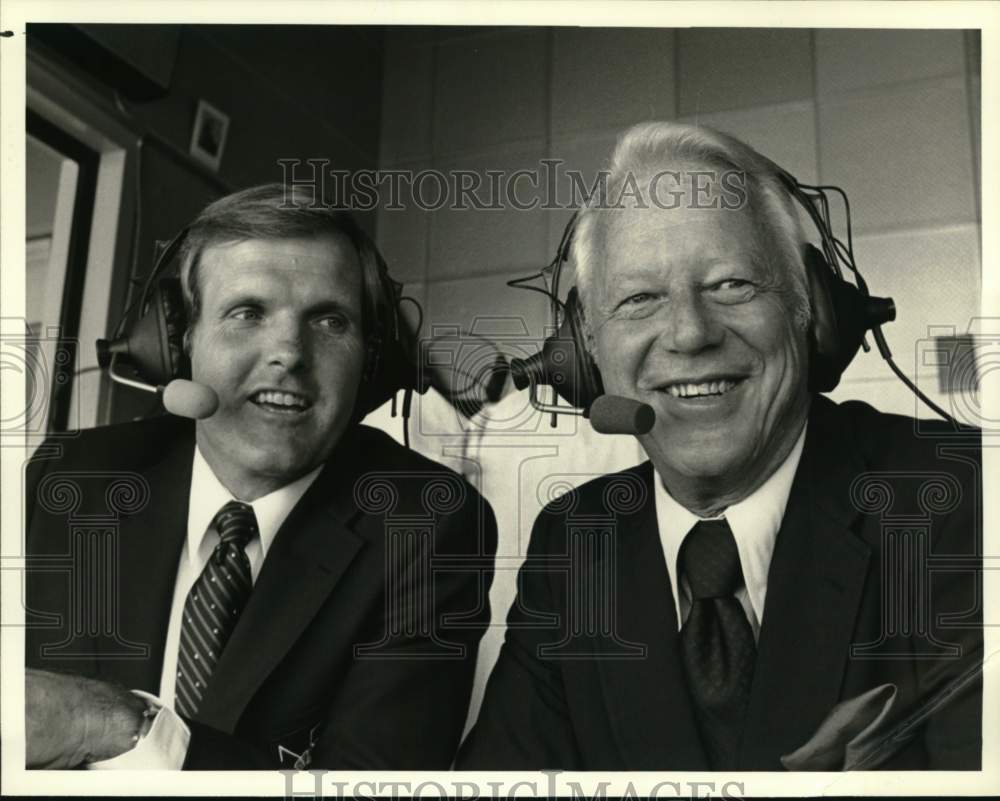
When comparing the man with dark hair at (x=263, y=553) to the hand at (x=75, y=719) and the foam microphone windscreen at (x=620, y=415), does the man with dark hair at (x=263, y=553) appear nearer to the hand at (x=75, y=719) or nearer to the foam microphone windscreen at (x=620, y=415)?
the hand at (x=75, y=719)

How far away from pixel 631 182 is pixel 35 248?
3.71 feet

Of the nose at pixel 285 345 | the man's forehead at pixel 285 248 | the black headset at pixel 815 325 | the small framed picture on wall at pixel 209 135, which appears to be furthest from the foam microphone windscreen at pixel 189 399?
the black headset at pixel 815 325

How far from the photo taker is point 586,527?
2264mm

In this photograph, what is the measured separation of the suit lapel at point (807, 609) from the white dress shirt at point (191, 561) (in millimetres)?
880

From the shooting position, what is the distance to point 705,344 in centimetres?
221

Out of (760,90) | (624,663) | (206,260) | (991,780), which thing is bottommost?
(991,780)

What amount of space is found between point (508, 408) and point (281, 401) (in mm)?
420

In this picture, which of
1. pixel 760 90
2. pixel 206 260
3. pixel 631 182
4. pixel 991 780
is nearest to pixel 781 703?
pixel 991 780

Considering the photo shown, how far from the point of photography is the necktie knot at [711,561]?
222 centimetres

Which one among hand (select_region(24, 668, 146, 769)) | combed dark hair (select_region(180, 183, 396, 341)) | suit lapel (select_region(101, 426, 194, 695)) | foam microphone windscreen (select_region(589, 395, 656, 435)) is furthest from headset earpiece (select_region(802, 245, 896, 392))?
hand (select_region(24, 668, 146, 769))

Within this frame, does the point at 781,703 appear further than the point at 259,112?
No

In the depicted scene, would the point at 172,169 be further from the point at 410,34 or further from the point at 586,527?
the point at 586,527

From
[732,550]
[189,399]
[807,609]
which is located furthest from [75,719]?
[807,609]

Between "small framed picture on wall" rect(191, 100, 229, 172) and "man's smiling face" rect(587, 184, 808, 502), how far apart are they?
772mm
